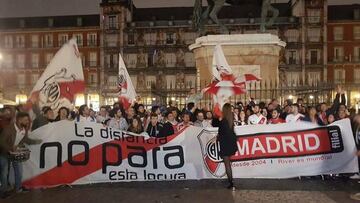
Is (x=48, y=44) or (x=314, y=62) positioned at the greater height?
(x=48, y=44)

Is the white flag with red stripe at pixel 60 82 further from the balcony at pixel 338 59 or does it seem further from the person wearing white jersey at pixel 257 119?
the balcony at pixel 338 59

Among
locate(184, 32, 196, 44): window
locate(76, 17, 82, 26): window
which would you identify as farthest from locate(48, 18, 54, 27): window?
locate(184, 32, 196, 44): window

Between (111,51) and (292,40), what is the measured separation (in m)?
25.8

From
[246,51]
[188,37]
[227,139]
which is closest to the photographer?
[227,139]

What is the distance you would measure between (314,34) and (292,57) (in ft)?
14.7

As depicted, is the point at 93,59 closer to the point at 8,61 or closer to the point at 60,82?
the point at 8,61

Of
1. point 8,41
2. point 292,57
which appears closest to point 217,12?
point 292,57

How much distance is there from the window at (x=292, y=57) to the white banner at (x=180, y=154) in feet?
214

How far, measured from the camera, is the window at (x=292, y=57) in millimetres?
74125

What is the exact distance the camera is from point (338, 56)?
248ft

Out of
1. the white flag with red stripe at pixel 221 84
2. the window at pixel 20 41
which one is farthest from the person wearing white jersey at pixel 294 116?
the window at pixel 20 41

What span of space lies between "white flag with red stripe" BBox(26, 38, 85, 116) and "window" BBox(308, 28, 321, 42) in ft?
222

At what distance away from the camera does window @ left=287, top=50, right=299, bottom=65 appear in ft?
243

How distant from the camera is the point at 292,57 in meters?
74.5
